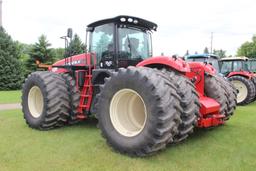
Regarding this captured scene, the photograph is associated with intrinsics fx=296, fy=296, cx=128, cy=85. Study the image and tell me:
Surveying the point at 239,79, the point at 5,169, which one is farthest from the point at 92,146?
the point at 239,79

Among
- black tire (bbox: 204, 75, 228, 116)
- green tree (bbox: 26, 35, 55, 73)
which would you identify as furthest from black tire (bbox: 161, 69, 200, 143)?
green tree (bbox: 26, 35, 55, 73)

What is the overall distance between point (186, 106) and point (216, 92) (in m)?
1.50

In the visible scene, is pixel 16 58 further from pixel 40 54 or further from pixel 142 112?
pixel 142 112

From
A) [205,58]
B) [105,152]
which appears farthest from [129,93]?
[205,58]

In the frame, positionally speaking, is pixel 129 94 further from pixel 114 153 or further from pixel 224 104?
pixel 224 104

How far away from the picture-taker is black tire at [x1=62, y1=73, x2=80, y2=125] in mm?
6512

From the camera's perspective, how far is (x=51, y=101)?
6.34 m

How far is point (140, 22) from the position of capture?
666cm

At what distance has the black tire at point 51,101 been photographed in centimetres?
636

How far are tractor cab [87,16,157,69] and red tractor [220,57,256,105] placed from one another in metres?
7.04

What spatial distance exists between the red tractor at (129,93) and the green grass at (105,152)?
0.27 metres

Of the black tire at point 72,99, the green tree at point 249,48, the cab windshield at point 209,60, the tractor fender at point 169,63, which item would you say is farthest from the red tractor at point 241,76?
the green tree at point 249,48

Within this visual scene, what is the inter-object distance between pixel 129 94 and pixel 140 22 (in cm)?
231

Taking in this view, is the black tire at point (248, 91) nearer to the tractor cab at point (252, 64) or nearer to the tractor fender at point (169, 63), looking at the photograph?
the tractor cab at point (252, 64)
